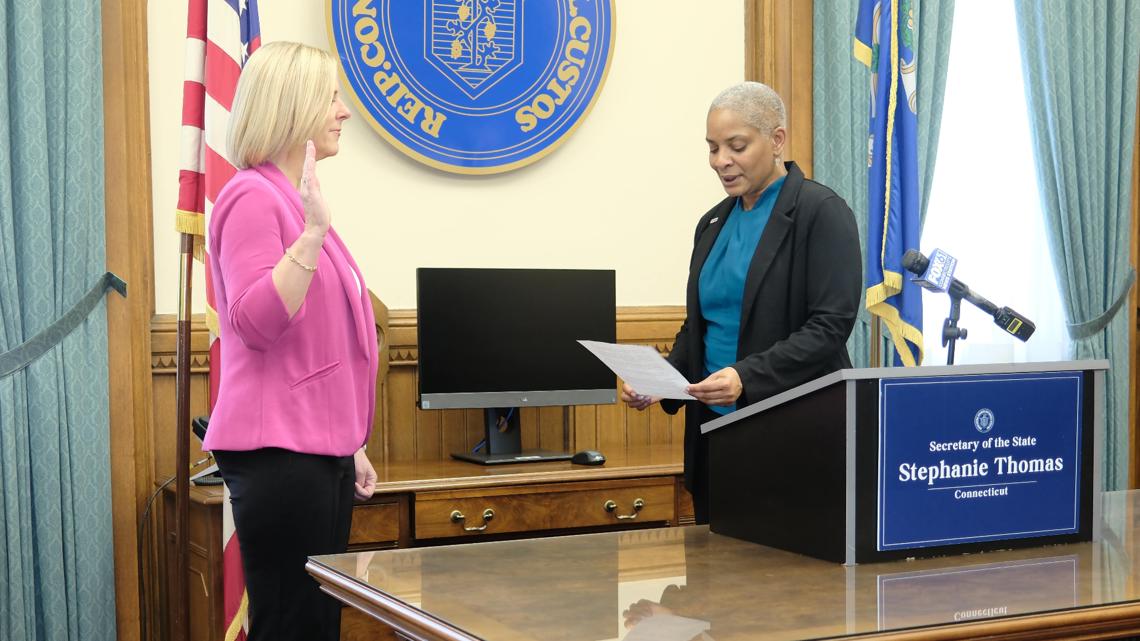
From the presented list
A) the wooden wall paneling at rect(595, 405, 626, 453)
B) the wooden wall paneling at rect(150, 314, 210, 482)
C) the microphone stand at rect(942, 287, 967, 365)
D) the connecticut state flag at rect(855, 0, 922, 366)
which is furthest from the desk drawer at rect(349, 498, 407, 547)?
the connecticut state flag at rect(855, 0, 922, 366)

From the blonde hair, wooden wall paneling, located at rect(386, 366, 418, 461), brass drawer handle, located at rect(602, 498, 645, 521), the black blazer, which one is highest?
the blonde hair

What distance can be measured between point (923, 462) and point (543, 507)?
65.8 inches

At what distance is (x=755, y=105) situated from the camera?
2410 mm

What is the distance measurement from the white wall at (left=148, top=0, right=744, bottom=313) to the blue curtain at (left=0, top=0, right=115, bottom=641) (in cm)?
25

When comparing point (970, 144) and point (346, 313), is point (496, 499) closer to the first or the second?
point (346, 313)

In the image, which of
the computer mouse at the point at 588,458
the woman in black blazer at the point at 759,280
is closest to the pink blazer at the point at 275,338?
the woman in black blazer at the point at 759,280

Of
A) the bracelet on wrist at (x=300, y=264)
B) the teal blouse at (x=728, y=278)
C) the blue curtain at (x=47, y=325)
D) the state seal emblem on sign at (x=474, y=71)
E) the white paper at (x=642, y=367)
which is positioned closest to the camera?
the bracelet on wrist at (x=300, y=264)

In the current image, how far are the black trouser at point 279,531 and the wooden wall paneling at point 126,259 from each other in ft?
4.62

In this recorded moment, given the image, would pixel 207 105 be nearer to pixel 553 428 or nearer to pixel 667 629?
pixel 553 428

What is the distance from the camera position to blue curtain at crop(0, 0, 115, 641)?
2.98 meters

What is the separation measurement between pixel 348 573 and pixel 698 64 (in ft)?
9.37

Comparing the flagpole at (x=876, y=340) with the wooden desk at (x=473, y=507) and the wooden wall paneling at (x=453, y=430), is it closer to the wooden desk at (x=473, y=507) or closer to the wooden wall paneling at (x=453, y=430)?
the wooden desk at (x=473, y=507)

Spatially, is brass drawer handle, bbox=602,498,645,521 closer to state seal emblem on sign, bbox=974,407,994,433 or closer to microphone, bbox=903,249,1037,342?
microphone, bbox=903,249,1037,342

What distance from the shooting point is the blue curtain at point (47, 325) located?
117 inches
